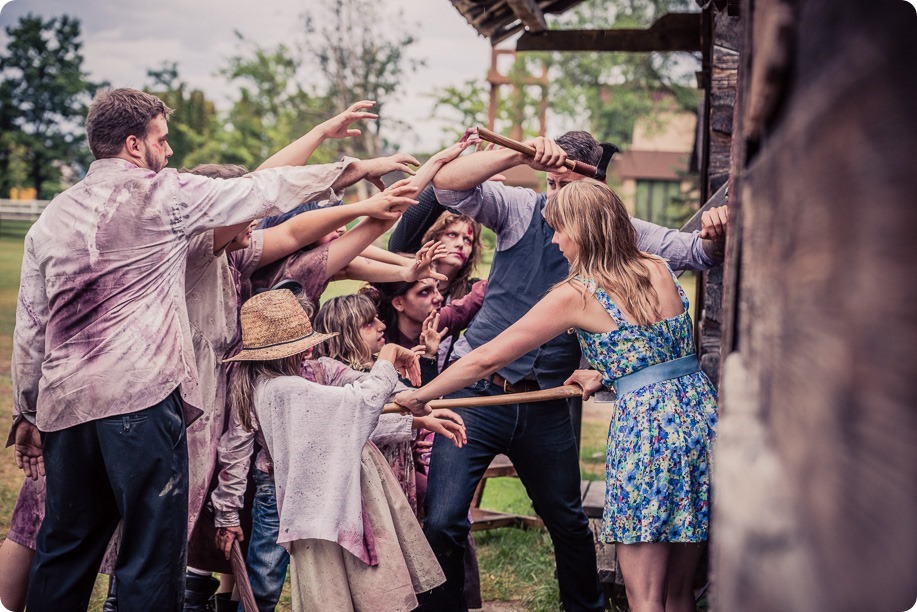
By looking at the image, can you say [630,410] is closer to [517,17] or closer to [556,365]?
[556,365]

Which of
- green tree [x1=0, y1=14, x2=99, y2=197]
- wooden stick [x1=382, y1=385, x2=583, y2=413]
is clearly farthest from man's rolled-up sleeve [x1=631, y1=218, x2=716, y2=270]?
green tree [x1=0, y1=14, x2=99, y2=197]

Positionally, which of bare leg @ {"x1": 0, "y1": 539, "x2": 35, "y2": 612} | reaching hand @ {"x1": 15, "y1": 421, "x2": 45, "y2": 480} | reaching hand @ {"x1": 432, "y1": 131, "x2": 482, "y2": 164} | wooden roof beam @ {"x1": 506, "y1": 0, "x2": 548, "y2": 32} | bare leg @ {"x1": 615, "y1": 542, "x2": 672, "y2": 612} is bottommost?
bare leg @ {"x1": 0, "y1": 539, "x2": 35, "y2": 612}

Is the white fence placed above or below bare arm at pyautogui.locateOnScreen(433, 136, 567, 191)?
below

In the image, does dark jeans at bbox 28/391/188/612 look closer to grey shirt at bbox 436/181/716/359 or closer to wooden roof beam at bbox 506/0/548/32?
grey shirt at bbox 436/181/716/359

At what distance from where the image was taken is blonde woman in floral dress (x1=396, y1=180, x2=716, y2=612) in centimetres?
310

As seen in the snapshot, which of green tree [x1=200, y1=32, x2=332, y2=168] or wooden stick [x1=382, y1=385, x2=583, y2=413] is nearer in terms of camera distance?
wooden stick [x1=382, y1=385, x2=583, y2=413]

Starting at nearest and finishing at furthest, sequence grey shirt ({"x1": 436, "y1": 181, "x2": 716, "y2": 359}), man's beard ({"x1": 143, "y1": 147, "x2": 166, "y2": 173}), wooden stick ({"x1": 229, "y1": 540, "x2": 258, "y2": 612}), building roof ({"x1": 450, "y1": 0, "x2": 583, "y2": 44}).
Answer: man's beard ({"x1": 143, "y1": 147, "x2": 166, "y2": 173}) < wooden stick ({"x1": 229, "y1": 540, "x2": 258, "y2": 612}) < grey shirt ({"x1": 436, "y1": 181, "x2": 716, "y2": 359}) < building roof ({"x1": 450, "y1": 0, "x2": 583, "y2": 44})

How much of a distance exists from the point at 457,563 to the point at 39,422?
181 cm

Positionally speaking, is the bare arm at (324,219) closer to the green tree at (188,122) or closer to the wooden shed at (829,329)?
the wooden shed at (829,329)

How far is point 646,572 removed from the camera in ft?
10.2

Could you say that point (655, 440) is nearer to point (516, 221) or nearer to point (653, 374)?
point (653, 374)

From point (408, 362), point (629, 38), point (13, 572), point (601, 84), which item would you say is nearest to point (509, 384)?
point (408, 362)

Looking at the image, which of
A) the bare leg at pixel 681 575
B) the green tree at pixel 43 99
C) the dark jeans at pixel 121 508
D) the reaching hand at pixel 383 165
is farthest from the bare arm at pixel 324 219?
the green tree at pixel 43 99

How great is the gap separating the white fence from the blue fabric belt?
3828cm
